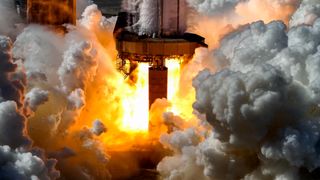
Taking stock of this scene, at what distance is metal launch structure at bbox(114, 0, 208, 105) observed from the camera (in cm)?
5459

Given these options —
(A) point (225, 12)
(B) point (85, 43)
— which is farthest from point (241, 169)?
(A) point (225, 12)

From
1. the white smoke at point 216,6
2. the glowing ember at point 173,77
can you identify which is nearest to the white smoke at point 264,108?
the glowing ember at point 173,77

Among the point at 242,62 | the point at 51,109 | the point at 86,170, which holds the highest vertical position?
the point at 242,62

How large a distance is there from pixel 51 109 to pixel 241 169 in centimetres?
1249

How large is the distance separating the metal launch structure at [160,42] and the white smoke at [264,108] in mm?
7973

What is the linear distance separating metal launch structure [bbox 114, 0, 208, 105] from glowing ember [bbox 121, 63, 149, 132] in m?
1.27

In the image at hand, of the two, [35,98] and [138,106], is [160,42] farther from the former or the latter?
[35,98]

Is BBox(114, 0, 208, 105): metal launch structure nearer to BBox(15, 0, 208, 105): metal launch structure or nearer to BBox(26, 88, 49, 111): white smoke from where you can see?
BBox(15, 0, 208, 105): metal launch structure

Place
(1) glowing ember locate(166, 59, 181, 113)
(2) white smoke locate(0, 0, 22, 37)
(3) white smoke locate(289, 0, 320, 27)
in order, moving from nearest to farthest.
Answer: (3) white smoke locate(289, 0, 320, 27)
(2) white smoke locate(0, 0, 22, 37)
(1) glowing ember locate(166, 59, 181, 113)

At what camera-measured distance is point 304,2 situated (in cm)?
5944

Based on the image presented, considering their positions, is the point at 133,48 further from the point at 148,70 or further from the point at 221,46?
the point at 221,46

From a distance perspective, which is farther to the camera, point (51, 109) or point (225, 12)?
point (225, 12)

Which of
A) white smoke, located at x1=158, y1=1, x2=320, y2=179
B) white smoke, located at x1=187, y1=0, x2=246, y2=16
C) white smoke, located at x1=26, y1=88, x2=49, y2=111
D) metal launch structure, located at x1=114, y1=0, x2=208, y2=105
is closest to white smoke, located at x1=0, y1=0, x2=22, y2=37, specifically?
metal launch structure, located at x1=114, y1=0, x2=208, y2=105

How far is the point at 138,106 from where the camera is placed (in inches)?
2264
